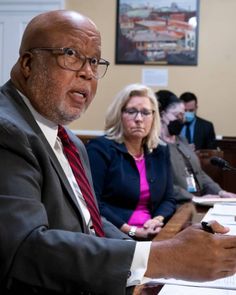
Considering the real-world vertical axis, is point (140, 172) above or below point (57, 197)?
below

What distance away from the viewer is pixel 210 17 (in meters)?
5.82

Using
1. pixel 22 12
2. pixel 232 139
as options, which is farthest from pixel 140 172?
pixel 22 12

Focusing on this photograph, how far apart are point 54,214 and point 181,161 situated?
2135 millimetres

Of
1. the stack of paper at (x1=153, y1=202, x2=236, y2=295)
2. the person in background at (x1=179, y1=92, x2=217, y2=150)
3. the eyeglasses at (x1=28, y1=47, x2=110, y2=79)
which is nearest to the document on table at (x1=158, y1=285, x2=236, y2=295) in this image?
the stack of paper at (x1=153, y1=202, x2=236, y2=295)

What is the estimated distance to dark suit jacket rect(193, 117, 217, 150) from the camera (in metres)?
5.62

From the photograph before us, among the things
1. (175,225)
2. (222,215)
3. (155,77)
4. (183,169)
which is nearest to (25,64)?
(175,225)

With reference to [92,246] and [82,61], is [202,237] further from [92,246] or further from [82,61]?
[82,61]

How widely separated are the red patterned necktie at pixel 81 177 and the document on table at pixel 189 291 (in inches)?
10.7

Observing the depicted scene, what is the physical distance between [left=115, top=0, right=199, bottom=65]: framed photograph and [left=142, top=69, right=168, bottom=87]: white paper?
104 mm

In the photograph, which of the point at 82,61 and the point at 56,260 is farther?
the point at 82,61

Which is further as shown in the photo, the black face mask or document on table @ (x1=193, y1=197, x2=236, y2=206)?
the black face mask

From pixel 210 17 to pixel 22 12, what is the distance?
7.79 feet

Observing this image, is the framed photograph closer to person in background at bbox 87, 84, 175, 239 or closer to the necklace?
person in background at bbox 87, 84, 175, 239

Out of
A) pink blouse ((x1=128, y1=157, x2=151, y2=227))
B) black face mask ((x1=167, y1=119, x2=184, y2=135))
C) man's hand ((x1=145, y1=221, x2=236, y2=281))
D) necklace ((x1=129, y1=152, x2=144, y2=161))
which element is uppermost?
black face mask ((x1=167, y1=119, x2=184, y2=135))
